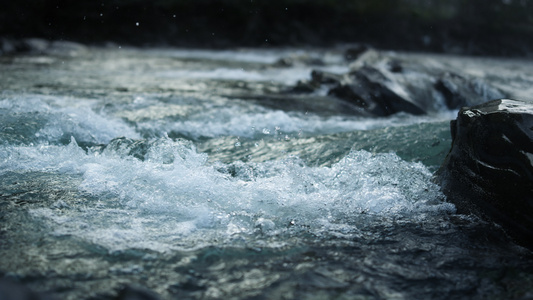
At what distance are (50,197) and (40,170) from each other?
2.42 ft

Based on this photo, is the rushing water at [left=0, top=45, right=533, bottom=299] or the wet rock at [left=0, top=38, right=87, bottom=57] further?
the wet rock at [left=0, top=38, right=87, bottom=57]

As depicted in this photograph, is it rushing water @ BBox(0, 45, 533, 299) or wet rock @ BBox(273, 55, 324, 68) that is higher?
wet rock @ BBox(273, 55, 324, 68)

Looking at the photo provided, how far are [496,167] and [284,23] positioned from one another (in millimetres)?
28580

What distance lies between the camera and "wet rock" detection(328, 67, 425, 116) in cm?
841

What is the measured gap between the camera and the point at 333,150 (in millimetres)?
5566

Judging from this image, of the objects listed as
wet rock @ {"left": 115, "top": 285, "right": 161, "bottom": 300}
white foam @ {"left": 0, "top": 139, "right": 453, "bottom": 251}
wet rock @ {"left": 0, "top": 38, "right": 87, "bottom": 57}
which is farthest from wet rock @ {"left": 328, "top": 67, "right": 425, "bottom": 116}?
wet rock @ {"left": 0, "top": 38, "right": 87, "bottom": 57}

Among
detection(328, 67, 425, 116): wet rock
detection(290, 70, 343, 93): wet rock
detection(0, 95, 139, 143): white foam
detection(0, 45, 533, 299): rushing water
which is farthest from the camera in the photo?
detection(290, 70, 343, 93): wet rock

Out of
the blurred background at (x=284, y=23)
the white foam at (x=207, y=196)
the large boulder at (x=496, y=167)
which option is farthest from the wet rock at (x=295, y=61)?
the large boulder at (x=496, y=167)

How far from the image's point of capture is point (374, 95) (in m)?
8.64

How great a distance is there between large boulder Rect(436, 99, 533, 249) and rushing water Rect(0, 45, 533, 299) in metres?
0.13

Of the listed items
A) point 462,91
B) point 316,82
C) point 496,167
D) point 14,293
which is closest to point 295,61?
point 316,82

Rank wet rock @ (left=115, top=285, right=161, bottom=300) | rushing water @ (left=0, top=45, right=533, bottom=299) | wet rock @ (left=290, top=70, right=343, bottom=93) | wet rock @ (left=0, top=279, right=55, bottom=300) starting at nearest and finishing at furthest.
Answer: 1. wet rock @ (left=0, top=279, right=55, bottom=300)
2. wet rock @ (left=115, top=285, right=161, bottom=300)
3. rushing water @ (left=0, top=45, right=533, bottom=299)
4. wet rock @ (left=290, top=70, right=343, bottom=93)

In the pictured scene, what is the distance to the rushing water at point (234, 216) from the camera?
102 inches

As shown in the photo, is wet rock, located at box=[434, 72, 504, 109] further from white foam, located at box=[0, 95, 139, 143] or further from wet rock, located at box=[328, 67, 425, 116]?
white foam, located at box=[0, 95, 139, 143]
